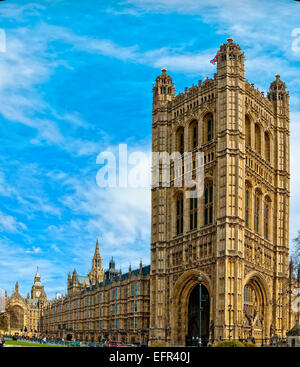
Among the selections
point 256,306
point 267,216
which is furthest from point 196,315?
point 267,216

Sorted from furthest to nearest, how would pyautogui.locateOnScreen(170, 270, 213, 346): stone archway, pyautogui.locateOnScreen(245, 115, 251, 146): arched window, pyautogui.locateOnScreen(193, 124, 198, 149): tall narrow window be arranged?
1. pyautogui.locateOnScreen(193, 124, 198, 149): tall narrow window
2. pyautogui.locateOnScreen(245, 115, 251, 146): arched window
3. pyautogui.locateOnScreen(170, 270, 213, 346): stone archway

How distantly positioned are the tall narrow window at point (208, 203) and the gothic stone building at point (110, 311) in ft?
88.4

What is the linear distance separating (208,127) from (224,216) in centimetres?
1499

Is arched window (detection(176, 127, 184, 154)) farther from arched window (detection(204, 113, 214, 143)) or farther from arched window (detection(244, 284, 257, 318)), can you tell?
arched window (detection(244, 284, 257, 318))

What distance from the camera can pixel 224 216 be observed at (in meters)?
70.9

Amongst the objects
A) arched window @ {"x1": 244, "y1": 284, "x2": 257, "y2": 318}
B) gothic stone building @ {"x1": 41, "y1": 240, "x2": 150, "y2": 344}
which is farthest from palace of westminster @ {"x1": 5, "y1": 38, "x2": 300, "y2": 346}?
gothic stone building @ {"x1": 41, "y1": 240, "x2": 150, "y2": 344}

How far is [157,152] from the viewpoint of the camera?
85.4 meters

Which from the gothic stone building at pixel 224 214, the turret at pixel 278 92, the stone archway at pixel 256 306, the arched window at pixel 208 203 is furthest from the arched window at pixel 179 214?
the turret at pixel 278 92

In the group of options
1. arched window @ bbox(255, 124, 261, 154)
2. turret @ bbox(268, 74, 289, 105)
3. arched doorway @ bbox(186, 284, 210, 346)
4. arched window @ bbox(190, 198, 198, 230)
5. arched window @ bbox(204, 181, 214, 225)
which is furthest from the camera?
turret @ bbox(268, 74, 289, 105)

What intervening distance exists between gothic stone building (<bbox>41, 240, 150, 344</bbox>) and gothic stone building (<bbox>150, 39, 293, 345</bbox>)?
1888cm

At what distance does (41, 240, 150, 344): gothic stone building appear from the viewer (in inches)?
3920

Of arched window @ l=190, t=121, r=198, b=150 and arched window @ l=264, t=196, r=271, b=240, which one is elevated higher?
arched window @ l=190, t=121, r=198, b=150

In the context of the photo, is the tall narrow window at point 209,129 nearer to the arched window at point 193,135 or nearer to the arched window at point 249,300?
the arched window at point 193,135
